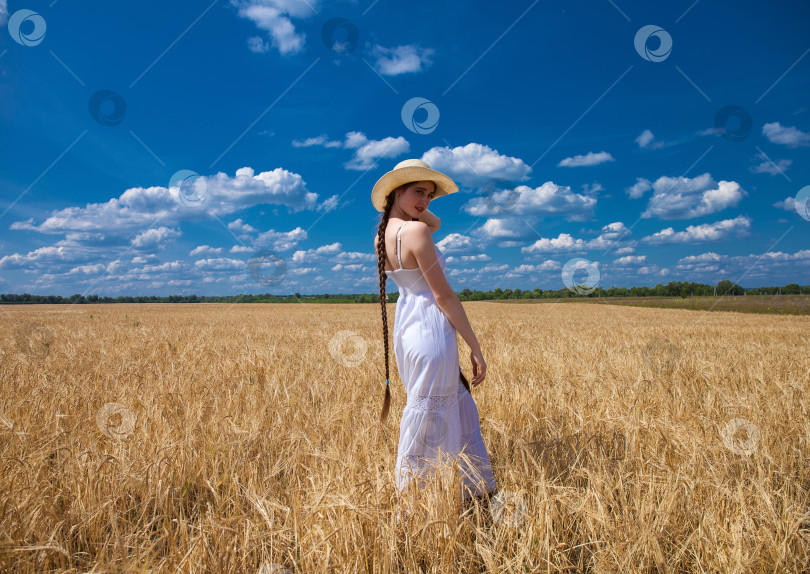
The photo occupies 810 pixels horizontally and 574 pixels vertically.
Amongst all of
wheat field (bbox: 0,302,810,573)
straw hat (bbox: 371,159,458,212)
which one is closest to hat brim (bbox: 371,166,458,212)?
straw hat (bbox: 371,159,458,212)

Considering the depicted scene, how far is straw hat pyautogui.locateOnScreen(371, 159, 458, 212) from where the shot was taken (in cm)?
243

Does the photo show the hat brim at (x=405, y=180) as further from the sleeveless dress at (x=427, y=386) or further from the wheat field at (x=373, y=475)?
the wheat field at (x=373, y=475)

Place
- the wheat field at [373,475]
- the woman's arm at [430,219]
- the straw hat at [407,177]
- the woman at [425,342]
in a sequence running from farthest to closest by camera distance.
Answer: the woman's arm at [430,219] → the straw hat at [407,177] → the woman at [425,342] → the wheat field at [373,475]

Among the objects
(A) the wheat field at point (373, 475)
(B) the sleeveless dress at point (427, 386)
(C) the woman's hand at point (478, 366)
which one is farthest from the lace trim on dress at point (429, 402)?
(A) the wheat field at point (373, 475)

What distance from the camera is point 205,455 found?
2.88 m

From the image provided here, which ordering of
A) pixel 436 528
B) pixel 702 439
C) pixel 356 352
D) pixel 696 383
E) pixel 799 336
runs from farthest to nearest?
pixel 799 336 < pixel 356 352 < pixel 696 383 < pixel 702 439 < pixel 436 528

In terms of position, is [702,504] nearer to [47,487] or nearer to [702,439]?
[702,439]

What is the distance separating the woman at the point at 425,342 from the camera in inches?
91.7

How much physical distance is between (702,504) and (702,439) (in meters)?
0.97

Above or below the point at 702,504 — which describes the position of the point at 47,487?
above

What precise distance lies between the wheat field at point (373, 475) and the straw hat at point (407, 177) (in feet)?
5.47

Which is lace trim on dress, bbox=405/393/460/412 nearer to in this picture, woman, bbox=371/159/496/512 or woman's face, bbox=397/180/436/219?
woman, bbox=371/159/496/512

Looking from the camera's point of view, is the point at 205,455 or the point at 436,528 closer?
the point at 436,528

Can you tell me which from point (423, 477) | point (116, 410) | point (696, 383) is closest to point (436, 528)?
point (423, 477)
